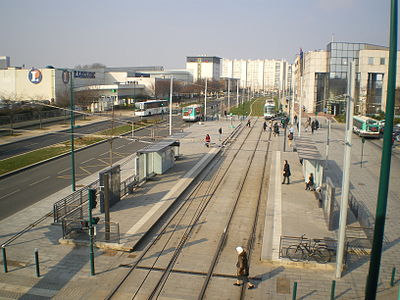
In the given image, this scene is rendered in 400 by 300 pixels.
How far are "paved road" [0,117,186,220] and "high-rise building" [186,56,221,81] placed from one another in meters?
147

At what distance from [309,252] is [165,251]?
4.51m

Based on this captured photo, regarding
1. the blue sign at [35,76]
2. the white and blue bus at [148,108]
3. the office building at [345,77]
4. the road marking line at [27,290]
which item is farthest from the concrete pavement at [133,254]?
the blue sign at [35,76]

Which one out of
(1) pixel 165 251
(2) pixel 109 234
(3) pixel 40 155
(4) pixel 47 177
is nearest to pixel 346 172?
(1) pixel 165 251

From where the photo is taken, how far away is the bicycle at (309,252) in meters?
11.8

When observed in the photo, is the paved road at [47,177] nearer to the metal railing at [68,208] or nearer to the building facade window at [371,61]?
the metal railing at [68,208]

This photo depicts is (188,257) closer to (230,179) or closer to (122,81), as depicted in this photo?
(230,179)

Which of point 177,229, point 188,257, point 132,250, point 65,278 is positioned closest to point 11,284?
point 65,278

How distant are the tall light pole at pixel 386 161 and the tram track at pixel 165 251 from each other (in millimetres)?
4133

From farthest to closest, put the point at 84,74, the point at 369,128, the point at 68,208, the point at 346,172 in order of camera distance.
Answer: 1. the point at 84,74
2. the point at 369,128
3. the point at 68,208
4. the point at 346,172

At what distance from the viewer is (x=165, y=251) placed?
1284 centimetres

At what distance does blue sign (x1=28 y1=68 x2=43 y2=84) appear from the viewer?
215ft

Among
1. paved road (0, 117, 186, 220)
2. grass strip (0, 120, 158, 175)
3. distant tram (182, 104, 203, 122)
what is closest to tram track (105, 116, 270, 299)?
paved road (0, 117, 186, 220)

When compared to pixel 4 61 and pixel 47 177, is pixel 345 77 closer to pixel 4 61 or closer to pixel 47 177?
pixel 47 177

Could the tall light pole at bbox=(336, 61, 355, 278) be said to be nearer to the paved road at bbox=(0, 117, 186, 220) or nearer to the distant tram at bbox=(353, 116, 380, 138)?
the paved road at bbox=(0, 117, 186, 220)
